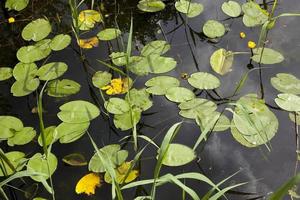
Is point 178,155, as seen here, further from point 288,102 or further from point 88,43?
point 88,43

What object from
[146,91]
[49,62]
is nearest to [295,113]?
[146,91]

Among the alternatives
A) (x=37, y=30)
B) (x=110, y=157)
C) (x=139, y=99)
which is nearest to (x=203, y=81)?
(x=139, y=99)

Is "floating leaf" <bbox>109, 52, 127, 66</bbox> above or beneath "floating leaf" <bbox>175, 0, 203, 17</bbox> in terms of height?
beneath

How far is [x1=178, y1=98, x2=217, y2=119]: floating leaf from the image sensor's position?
1691 millimetres

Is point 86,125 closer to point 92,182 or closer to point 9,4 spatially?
point 92,182

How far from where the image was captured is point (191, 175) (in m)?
1.17

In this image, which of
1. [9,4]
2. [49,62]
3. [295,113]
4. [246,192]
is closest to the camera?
[246,192]

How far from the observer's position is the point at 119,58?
1.94 meters

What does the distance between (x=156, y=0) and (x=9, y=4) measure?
31.7 inches

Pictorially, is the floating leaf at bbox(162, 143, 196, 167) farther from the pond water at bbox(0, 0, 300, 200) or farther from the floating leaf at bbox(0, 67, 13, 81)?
the floating leaf at bbox(0, 67, 13, 81)

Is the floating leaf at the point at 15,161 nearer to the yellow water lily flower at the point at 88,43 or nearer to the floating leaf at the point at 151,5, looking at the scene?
the yellow water lily flower at the point at 88,43

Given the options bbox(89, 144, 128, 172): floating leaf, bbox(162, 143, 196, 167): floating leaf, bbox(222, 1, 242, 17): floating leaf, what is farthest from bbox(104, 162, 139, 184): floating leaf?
bbox(222, 1, 242, 17): floating leaf

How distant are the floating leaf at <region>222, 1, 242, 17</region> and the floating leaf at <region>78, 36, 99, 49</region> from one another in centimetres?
67

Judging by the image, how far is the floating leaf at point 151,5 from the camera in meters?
2.16
